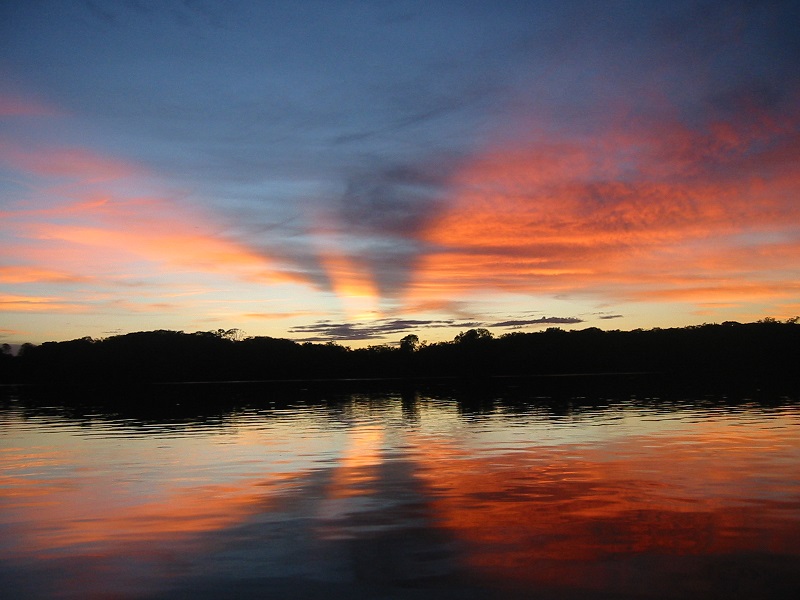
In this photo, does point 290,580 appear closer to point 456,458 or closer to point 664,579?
point 664,579

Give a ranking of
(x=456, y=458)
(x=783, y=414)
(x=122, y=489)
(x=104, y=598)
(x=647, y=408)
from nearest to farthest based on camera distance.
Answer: (x=104, y=598)
(x=122, y=489)
(x=456, y=458)
(x=783, y=414)
(x=647, y=408)

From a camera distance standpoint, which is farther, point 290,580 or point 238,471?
point 238,471

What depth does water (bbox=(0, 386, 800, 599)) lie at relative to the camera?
12.8 meters

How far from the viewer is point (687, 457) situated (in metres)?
29.4

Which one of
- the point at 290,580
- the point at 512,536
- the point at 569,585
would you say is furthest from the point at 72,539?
the point at 569,585

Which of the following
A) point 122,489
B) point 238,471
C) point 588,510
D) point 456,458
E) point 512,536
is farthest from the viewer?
point 456,458

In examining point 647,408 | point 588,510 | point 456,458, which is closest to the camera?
point 588,510

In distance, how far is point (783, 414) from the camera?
51.9m

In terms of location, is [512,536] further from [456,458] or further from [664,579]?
[456,458]

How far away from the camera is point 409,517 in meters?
18.4

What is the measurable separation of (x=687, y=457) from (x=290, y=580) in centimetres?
2173

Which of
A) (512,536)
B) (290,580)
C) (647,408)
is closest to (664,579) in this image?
(512,536)

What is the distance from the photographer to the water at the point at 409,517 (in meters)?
12.8

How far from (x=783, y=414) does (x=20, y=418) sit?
6466cm
